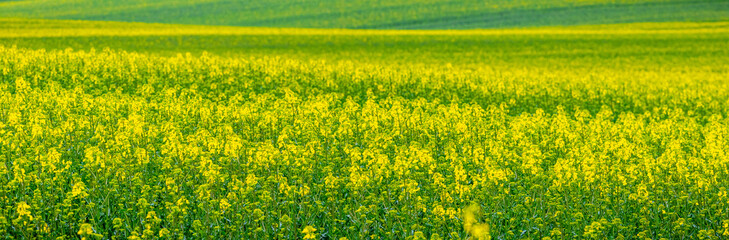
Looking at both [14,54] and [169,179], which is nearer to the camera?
[169,179]

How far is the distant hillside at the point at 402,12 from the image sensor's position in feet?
206

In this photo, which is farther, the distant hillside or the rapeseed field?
the distant hillside

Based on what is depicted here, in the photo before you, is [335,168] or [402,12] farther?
[402,12]

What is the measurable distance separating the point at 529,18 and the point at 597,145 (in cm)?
5517

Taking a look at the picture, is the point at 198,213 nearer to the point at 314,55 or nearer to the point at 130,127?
the point at 130,127

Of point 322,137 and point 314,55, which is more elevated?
point 322,137

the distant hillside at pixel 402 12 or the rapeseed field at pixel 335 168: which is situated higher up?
the rapeseed field at pixel 335 168

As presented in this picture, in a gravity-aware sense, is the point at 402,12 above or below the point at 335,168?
below

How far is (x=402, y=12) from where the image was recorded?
2574 inches

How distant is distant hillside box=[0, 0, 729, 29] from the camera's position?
62656 millimetres

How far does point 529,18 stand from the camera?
6366 cm

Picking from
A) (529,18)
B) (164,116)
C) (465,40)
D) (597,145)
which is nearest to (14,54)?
(164,116)

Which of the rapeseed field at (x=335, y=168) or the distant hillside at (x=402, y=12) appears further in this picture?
the distant hillside at (x=402, y=12)

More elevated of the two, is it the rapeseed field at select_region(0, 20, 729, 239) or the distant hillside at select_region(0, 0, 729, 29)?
the rapeseed field at select_region(0, 20, 729, 239)
